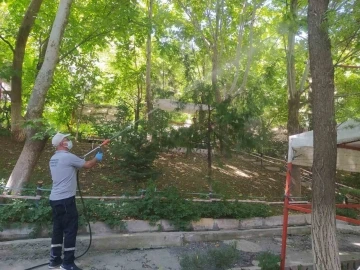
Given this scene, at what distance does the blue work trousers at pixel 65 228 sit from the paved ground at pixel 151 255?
18.0 inches

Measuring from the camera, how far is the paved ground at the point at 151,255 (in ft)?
15.8

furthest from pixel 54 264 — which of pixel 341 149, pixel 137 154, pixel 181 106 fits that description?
pixel 341 149

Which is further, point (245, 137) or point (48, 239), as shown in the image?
point (245, 137)

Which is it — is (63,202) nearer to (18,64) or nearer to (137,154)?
(137,154)

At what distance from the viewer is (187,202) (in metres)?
6.66

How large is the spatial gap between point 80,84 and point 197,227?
730 cm

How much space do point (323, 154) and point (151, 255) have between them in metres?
3.27

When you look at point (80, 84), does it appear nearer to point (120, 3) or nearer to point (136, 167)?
point (120, 3)

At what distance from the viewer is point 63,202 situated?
176 inches

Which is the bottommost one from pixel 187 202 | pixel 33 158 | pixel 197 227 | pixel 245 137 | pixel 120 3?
pixel 197 227

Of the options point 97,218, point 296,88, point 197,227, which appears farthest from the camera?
point 296,88

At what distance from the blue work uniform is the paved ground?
21.8 inches

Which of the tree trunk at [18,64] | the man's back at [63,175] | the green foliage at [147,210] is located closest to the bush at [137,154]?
the green foliage at [147,210]

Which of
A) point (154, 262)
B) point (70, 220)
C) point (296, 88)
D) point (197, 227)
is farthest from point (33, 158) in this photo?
point (296, 88)
